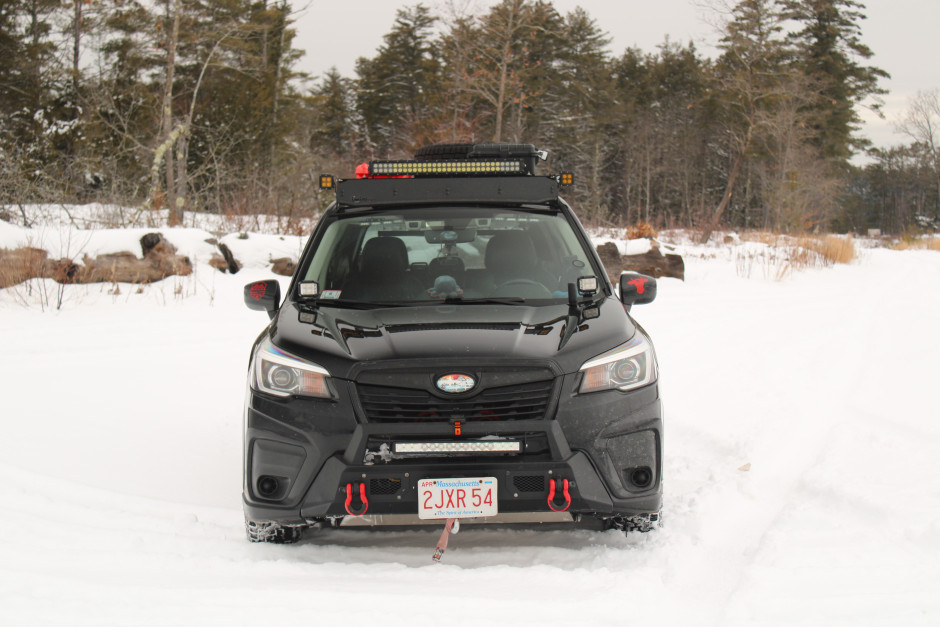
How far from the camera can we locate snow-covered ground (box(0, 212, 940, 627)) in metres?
2.93

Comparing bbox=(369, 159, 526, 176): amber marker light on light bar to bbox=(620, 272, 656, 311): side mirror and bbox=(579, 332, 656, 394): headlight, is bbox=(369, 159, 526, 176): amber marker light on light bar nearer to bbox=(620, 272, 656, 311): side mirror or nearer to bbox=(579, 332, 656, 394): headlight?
bbox=(620, 272, 656, 311): side mirror

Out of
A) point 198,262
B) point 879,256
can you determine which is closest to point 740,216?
point 879,256

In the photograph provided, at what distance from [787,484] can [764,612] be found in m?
1.62

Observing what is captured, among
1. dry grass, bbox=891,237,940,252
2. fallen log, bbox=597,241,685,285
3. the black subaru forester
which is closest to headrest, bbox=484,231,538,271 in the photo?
the black subaru forester

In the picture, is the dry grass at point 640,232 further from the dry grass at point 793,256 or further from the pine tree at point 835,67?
the pine tree at point 835,67

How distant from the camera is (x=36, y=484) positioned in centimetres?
433

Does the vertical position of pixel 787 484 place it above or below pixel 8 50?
below

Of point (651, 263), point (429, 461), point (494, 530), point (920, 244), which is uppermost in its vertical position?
point (920, 244)

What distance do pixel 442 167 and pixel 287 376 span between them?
1889 mm

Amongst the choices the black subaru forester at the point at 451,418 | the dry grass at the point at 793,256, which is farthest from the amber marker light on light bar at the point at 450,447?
the dry grass at the point at 793,256

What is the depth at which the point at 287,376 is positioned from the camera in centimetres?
326

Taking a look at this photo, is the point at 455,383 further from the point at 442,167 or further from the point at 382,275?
the point at 442,167

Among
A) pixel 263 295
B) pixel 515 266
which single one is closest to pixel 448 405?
pixel 515 266

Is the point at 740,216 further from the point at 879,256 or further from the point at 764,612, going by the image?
the point at 764,612
